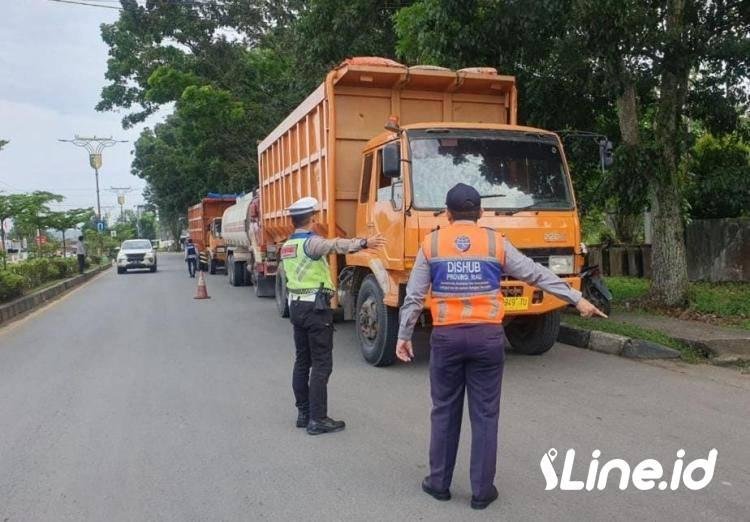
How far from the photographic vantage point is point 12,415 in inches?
231

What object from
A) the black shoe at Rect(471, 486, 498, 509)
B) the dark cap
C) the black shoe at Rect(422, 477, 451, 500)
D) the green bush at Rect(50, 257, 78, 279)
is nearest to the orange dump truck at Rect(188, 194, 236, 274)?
the green bush at Rect(50, 257, 78, 279)

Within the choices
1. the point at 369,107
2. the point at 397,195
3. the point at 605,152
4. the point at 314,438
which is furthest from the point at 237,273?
the point at 314,438

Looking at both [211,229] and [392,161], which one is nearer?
[392,161]

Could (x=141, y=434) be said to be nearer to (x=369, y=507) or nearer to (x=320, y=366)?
(x=320, y=366)

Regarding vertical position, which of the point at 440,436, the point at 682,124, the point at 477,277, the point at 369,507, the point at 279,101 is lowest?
the point at 369,507

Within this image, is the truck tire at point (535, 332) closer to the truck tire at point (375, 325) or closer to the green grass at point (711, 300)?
the truck tire at point (375, 325)

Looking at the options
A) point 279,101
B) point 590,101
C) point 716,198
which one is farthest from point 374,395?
point 279,101

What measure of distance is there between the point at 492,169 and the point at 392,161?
105cm

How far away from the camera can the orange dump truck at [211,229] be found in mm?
25188

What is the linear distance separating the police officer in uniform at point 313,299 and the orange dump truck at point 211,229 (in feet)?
64.9

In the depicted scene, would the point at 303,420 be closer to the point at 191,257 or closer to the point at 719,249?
the point at 719,249

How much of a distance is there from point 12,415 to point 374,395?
3.03 metres

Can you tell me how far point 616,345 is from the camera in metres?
7.93

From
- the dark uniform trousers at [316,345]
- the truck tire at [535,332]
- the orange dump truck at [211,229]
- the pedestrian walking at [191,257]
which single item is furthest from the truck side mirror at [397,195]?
the pedestrian walking at [191,257]
